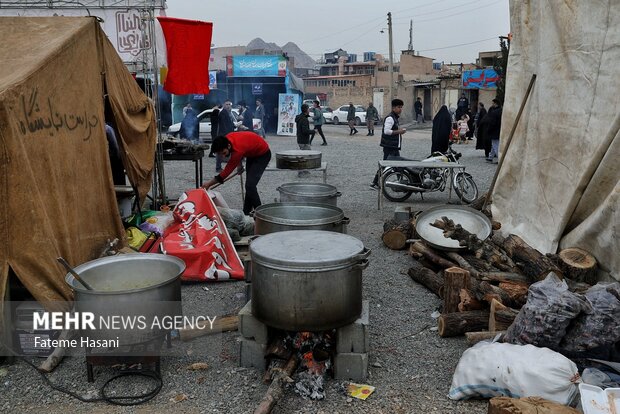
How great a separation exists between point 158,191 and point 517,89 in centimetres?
673

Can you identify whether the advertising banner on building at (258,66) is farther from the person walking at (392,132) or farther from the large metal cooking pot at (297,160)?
the large metal cooking pot at (297,160)

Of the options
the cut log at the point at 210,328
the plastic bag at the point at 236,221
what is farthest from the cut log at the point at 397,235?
the cut log at the point at 210,328

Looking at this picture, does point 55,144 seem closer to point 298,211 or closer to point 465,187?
point 298,211

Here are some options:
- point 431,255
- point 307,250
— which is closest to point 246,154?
point 431,255

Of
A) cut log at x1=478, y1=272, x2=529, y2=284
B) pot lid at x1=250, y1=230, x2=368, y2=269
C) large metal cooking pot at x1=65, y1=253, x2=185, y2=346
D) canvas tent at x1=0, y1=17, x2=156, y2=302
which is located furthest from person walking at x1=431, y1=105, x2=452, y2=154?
large metal cooking pot at x1=65, y1=253, x2=185, y2=346

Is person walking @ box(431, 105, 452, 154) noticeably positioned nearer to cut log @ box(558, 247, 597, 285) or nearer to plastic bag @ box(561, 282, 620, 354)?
cut log @ box(558, 247, 597, 285)

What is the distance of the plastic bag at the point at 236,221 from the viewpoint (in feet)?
24.1

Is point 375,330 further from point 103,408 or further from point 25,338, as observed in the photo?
point 25,338

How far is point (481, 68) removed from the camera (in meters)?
33.2

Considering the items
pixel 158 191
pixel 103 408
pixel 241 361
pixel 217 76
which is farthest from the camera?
pixel 217 76

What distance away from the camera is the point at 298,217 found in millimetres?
5652

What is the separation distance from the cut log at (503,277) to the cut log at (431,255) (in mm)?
514

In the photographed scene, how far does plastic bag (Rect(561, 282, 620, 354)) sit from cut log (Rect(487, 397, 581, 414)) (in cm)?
69

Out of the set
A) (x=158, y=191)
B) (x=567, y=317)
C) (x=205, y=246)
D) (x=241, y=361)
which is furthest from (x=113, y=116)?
(x=567, y=317)
